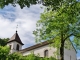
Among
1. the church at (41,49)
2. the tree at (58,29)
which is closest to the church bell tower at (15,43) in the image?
Answer: the church at (41,49)

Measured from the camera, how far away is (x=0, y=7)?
431 inches

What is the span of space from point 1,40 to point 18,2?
5949 cm

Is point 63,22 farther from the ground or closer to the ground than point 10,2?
farther from the ground

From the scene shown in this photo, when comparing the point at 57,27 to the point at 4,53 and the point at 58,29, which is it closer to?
the point at 58,29

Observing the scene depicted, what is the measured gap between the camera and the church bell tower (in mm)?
60000

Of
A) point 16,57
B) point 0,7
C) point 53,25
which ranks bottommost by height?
point 16,57

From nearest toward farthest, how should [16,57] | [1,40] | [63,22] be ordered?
[16,57] < [63,22] < [1,40]

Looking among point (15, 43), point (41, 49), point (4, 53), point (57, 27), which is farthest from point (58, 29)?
point (15, 43)

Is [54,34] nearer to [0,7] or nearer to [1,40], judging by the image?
[0,7]

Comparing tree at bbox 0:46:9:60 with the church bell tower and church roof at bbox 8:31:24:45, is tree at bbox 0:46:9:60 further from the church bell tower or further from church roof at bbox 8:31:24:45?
church roof at bbox 8:31:24:45

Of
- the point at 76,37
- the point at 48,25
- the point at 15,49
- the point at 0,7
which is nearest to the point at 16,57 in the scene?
the point at 48,25

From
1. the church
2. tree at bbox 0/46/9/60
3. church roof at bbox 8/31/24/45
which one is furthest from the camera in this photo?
church roof at bbox 8/31/24/45

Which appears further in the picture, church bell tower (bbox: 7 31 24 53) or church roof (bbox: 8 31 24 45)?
church roof (bbox: 8 31 24 45)

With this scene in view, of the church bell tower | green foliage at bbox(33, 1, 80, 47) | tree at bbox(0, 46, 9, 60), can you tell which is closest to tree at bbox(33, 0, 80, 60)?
green foliage at bbox(33, 1, 80, 47)
